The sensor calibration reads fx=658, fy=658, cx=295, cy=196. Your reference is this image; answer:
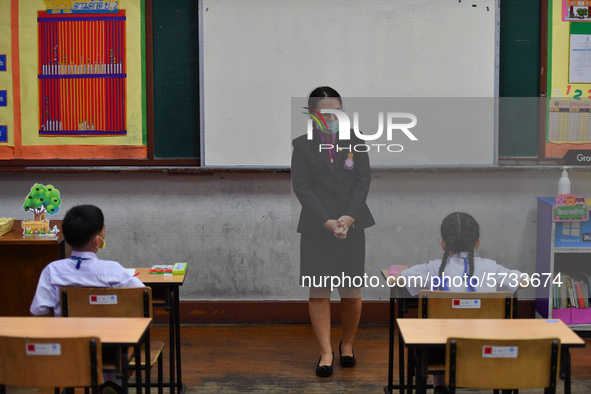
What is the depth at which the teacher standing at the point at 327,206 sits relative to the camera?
3.68 meters

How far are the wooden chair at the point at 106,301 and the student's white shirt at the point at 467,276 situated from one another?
3.84ft

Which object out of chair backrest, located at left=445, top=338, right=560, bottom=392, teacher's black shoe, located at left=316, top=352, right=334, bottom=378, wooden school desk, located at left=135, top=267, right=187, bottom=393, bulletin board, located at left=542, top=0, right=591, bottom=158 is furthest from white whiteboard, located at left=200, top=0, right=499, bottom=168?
chair backrest, located at left=445, top=338, right=560, bottom=392

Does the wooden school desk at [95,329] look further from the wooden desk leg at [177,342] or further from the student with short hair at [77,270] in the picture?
the wooden desk leg at [177,342]

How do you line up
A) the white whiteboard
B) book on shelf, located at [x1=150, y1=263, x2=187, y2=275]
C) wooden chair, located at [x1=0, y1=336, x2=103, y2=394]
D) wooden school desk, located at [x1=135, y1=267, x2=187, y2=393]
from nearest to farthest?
wooden chair, located at [x1=0, y1=336, x2=103, y2=394]
wooden school desk, located at [x1=135, y1=267, x2=187, y2=393]
book on shelf, located at [x1=150, y1=263, x2=187, y2=275]
the white whiteboard

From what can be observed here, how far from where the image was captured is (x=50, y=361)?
226cm

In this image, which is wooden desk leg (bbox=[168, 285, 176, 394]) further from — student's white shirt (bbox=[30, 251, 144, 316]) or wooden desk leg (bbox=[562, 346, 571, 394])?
wooden desk leg (bbox=[562, 346, 571, 394])

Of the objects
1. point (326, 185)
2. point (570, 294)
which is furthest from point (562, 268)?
point (326, 185)

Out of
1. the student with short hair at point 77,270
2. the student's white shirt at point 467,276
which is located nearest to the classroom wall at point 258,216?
the student's white shirt at point 467,276

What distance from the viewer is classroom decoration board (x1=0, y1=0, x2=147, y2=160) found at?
4414 mm

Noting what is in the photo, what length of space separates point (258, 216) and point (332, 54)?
1.22 m

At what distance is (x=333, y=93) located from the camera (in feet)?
12.0

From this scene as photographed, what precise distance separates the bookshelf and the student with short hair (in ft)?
9.26

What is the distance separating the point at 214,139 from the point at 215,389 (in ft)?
5.63

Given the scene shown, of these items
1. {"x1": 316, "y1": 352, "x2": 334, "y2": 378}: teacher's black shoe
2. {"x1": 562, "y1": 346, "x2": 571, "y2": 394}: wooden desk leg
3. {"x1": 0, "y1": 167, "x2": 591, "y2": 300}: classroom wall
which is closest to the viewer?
{"x1": 562, "y1": 346, "x2": 571, "y2": 394}: wooden desk leg
